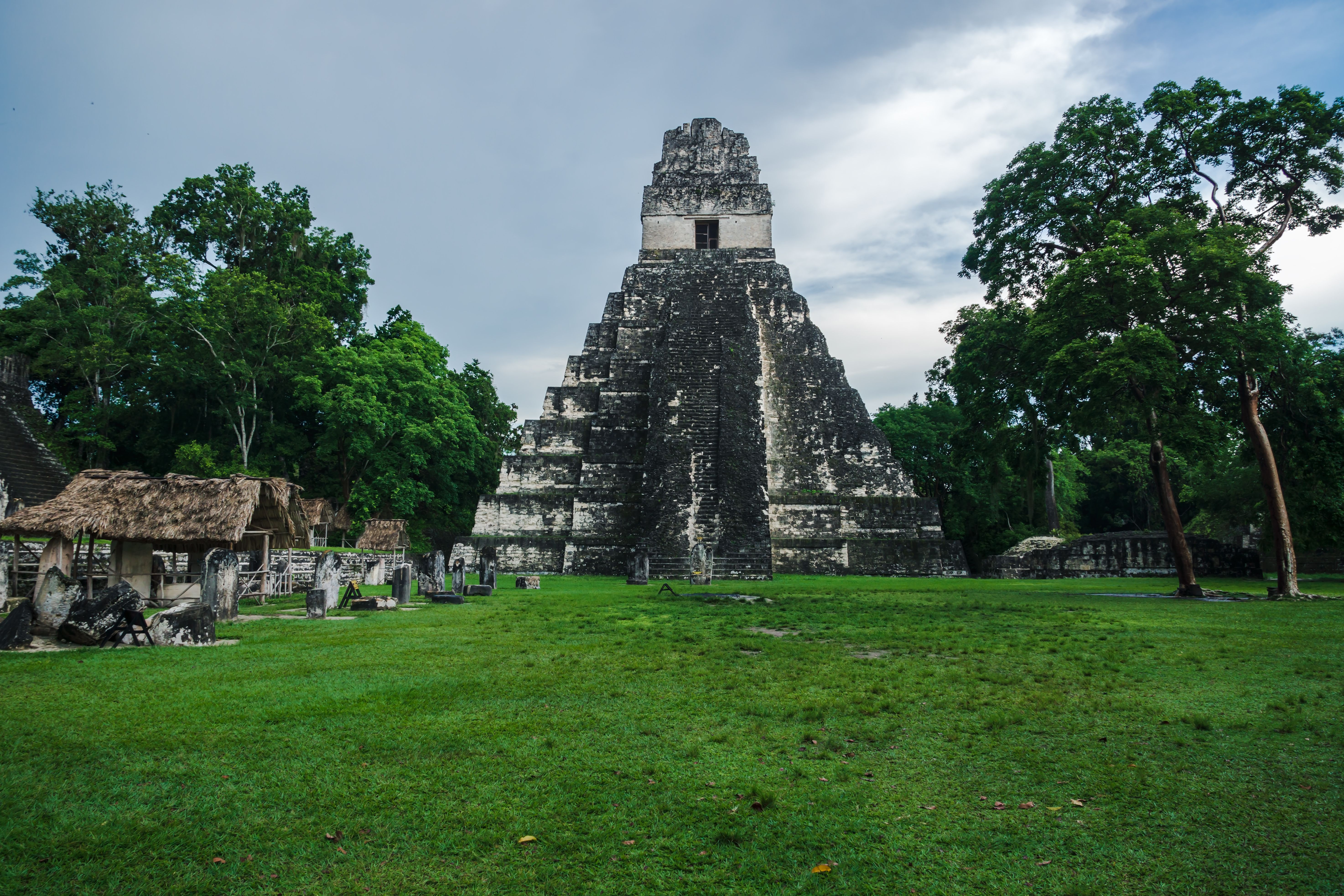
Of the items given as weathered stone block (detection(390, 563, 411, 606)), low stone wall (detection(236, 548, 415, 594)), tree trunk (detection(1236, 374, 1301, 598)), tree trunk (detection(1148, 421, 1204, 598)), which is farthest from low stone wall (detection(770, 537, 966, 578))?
weathered stone block (detection(390, 563, 411, 606))

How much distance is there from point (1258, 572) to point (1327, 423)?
297 inches

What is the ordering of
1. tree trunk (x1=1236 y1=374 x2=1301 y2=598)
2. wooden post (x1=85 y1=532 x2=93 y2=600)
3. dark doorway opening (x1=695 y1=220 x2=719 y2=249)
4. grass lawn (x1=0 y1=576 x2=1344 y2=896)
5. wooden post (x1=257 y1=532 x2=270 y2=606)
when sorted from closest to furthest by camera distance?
grass lawn (x1=0 y1=576 x2=1344 y2=896)
wooden post (x1=85 y1=532 x2=93 y2=600)
wooden post (x1=257 y1=532 x2=270 y2=606)
tree trunk (x1=1236 y1=374 x2=1301 y2=598)
dark doorway opening (x1=695 y1=220 x2=719 y2=249)

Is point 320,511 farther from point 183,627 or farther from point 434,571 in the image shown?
point 183,627

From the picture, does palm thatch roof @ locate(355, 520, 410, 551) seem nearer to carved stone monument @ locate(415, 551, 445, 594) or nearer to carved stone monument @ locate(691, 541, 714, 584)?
carved stone monument @ locate(415, 551, 445, 594)

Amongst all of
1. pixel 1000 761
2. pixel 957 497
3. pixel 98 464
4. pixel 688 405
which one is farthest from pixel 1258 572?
pixel 98 464

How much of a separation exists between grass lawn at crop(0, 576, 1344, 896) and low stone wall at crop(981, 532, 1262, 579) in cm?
1576

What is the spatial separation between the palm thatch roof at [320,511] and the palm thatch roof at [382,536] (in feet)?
4.39

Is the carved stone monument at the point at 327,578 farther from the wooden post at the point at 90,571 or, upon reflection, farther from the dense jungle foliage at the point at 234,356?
the dense jungle foliage at the point at 234,356

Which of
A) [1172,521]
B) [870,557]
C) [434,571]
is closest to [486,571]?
[434,571]

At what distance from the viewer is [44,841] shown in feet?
8.66

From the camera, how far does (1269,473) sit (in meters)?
13.4

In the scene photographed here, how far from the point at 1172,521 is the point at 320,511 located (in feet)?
81.4

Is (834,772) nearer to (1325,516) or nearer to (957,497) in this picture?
(1325,516)

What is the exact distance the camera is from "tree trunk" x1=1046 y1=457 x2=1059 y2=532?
29734 mm
